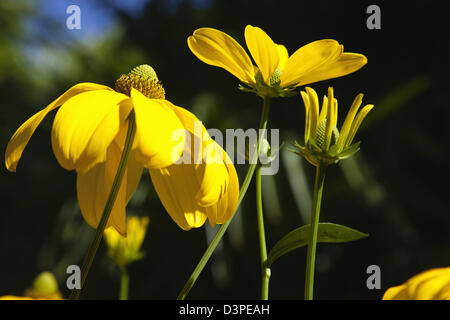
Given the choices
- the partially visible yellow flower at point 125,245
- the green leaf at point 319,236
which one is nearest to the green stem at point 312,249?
the green leaf at point 319,236

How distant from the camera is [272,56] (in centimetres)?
17

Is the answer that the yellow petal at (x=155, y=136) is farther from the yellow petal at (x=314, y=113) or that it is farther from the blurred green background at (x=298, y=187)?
the blurred green background at (x=298, y=187)

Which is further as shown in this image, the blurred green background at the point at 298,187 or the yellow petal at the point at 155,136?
the blurred green background at the point at 298,187

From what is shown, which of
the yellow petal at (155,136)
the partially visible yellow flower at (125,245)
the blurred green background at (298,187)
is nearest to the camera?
the yellow petal at (155,136)

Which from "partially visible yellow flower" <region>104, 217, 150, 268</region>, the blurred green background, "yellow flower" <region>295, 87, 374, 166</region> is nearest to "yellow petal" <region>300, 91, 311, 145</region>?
"yellow flower" <region>295, 87, 374, 166</region>

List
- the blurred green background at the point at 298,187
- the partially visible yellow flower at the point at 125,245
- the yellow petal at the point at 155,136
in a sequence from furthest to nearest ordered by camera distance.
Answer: the blurred green background at the point at 298,187 < the partially visible yellow flower at the point at 125,245 < the yellow petal at the point at 155,136

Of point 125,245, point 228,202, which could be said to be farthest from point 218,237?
point 125,245

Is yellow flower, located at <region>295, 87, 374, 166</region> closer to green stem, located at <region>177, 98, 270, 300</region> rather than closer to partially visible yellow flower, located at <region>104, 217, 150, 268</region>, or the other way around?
green stem, located at <region>177, 98, 270, 300</region>

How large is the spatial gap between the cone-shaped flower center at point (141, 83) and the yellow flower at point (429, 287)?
120 millimetres

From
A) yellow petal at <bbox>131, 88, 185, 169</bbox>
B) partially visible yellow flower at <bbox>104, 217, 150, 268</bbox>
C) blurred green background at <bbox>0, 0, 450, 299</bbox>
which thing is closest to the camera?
yellow petal at <bbox>131, 88, 185, 169</bbox>

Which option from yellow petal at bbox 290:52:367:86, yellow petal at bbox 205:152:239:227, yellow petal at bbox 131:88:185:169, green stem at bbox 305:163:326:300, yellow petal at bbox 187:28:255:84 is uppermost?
yellow petal at bbox 187:28:255:84

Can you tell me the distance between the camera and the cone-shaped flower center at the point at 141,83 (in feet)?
0.68

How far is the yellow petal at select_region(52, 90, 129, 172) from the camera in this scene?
141 mm
